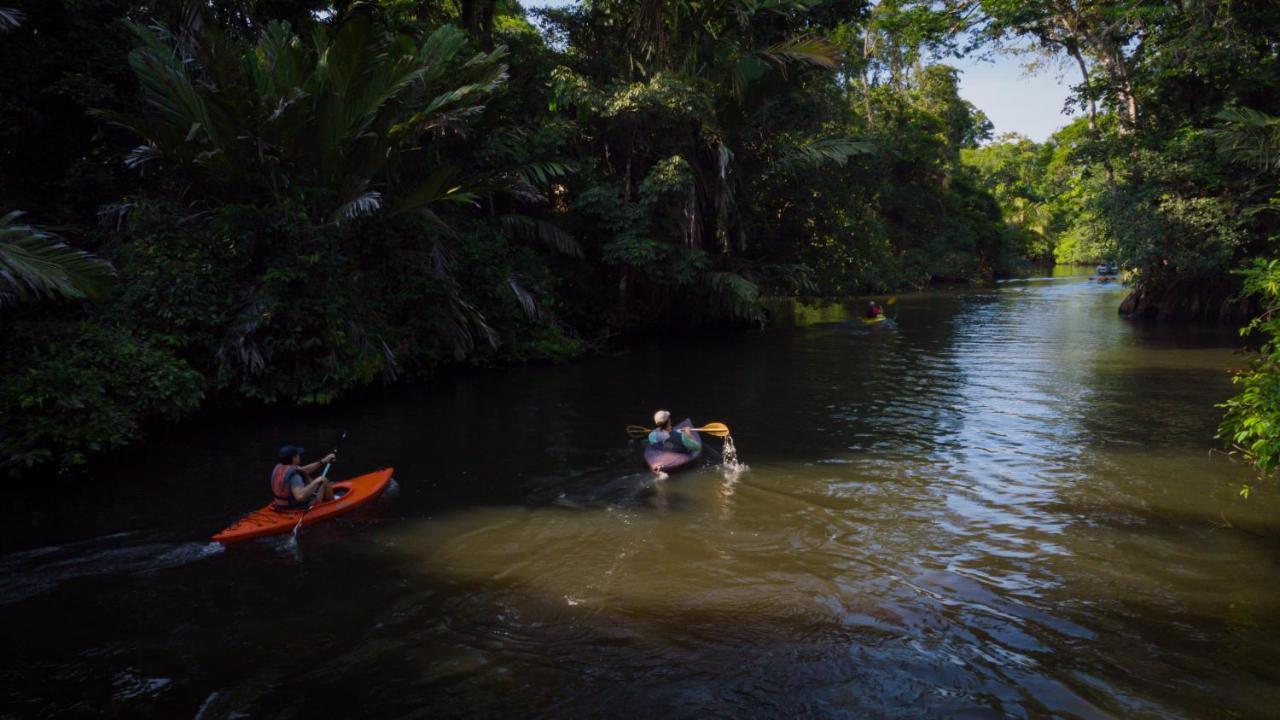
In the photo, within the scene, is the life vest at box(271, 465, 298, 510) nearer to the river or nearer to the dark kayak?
the river

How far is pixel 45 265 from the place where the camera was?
776cm

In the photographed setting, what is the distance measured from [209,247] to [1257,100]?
2544cm

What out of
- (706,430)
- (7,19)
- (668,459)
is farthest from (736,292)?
(7,19)

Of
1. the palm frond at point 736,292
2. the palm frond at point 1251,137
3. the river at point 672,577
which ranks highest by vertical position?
the palm frond at point 1251,137

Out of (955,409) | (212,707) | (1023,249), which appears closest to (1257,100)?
(955,409)

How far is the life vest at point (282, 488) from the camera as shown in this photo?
754 centimetres

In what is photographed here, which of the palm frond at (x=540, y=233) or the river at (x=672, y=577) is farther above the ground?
the palm frond at (x=540, y=233)

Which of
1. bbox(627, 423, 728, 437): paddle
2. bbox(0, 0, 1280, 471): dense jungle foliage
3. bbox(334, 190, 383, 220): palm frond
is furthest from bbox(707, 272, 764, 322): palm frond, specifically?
bbox(334, 190, 383, 220): palm frond

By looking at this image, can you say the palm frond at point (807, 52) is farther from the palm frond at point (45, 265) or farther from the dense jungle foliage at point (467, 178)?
the palm frond at point (45, 265)

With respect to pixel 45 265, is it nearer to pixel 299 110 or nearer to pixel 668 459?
pixel 299 110

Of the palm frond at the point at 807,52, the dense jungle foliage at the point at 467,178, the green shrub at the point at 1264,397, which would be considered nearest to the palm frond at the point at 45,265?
the dense jungle foliage at the point at 467,178

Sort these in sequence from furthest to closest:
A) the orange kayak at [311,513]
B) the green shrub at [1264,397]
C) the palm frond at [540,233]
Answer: the palm frond at [540,233] → the orange kayak at [311,513] → the green shrub at [1264,397]

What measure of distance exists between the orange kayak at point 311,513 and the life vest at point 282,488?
0.07 metres

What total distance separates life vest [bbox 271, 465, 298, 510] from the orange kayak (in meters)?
0.07
